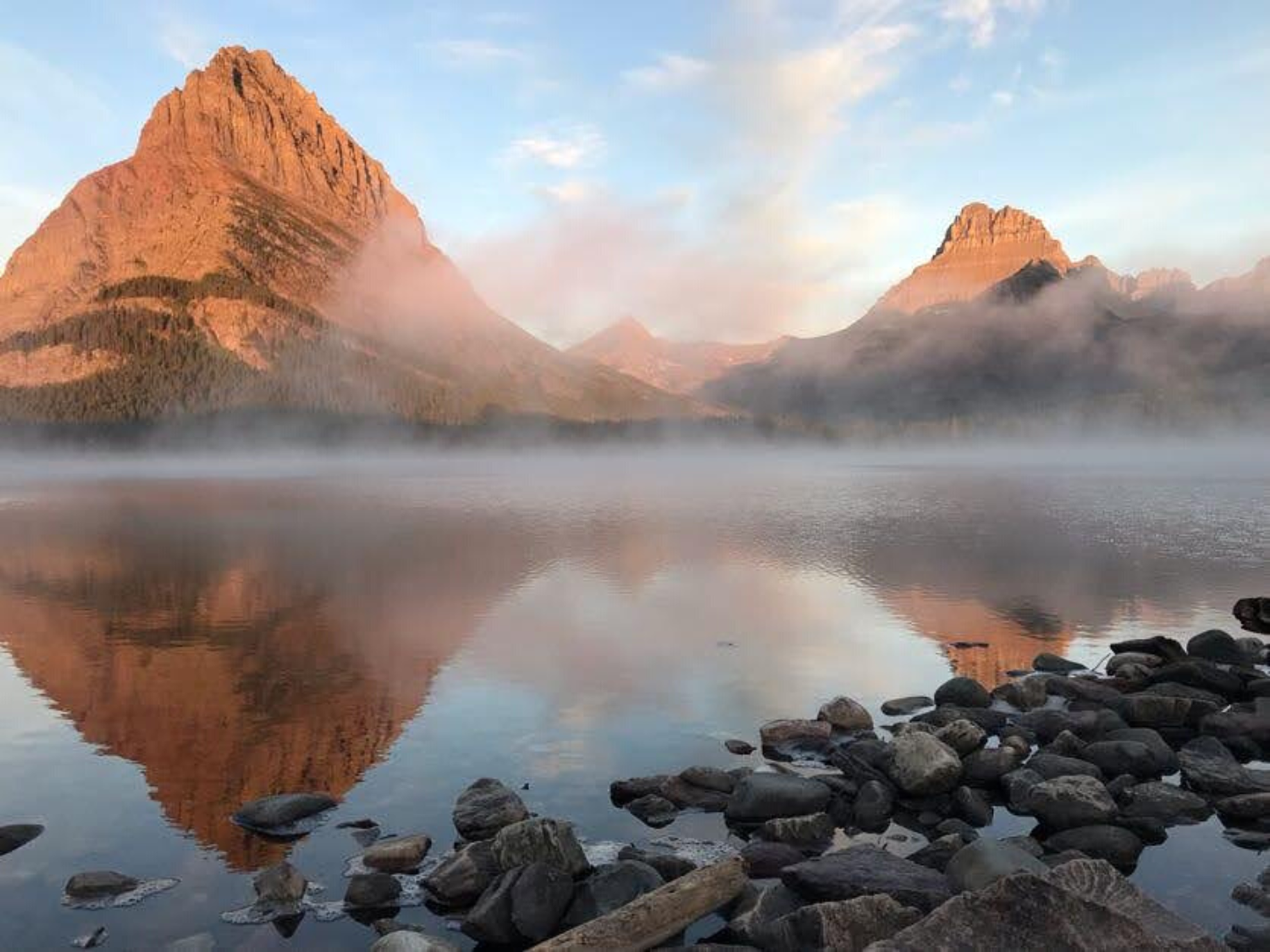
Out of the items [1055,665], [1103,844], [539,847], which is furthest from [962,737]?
[1055,665]

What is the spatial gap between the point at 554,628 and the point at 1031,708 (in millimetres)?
21583

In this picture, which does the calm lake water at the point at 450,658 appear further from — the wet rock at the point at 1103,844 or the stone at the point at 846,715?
the stone at the point at 846,715

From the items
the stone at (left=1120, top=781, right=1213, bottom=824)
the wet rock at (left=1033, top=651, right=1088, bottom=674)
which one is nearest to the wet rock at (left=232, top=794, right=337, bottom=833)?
the stone at (left=1120, top=781, right=1213, bottom=824)

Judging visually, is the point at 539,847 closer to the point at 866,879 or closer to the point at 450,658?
the point at 866,879

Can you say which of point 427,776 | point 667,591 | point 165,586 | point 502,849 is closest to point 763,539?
point 667,591

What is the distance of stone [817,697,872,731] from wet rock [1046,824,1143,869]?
802 cm

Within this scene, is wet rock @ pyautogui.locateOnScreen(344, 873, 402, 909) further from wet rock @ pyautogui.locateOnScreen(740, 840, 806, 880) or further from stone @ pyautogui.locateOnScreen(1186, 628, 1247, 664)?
stone @ pyautogui.locateOnScreen(1186, 628, 1247, 664)

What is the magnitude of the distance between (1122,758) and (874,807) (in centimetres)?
697

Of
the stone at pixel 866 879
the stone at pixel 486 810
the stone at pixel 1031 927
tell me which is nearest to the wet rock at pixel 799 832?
the stone at pixel 866 879

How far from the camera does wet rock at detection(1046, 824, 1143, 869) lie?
17.7m

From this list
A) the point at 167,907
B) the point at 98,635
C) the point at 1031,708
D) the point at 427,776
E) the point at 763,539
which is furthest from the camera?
the point at 763,539

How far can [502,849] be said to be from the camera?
659 inches

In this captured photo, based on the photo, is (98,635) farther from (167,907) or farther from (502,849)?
(502,849)

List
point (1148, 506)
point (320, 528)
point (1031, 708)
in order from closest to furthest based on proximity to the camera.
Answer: point (1031, 708)
point (320, 528)
point (1148, 506)
